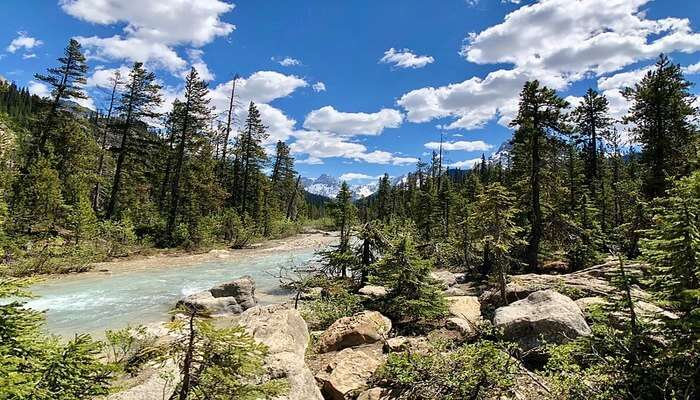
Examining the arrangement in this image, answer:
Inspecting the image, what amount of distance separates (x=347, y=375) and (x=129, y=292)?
47.9 ft

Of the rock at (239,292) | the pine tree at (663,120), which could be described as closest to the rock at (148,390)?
the rock at (239,292)

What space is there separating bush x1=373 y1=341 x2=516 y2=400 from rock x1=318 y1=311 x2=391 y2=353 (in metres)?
2.96

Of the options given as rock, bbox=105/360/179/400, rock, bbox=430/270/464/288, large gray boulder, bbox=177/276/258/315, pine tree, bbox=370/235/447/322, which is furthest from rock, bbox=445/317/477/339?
rock, bbox=430/270/464/288

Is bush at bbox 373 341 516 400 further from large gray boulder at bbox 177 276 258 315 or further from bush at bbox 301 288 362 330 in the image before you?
large gray boulder at bbox 177 276 258 315

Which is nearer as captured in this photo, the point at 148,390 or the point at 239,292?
the point at 148,390

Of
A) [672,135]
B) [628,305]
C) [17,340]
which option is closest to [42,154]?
[17,340]

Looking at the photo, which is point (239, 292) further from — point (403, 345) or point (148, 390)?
point (148, 390)

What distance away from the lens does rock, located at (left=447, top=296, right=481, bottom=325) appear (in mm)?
12143

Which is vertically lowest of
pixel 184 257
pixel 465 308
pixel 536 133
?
pixel 184 257

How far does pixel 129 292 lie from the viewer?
1830 centimetres

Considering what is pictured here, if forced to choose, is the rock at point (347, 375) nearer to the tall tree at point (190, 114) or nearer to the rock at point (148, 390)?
the rock at point (148, 390)

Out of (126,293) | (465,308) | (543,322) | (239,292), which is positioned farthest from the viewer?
(126,293)

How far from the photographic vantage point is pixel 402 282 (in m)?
12.0

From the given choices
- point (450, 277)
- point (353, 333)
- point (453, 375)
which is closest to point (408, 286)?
point (353, 333)
